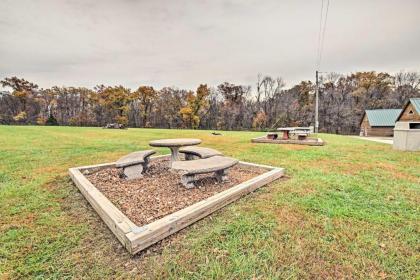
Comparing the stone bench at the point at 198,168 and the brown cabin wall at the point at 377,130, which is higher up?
the brown cabin wall at the point at 377,130

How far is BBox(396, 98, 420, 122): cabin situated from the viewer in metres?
18.2

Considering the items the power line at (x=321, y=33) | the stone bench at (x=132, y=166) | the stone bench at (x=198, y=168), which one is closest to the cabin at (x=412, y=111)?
the power line at (x=321, y=33)

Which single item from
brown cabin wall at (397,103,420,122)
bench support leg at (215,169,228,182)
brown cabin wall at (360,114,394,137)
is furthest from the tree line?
bench support leg at (215,169,228,182)

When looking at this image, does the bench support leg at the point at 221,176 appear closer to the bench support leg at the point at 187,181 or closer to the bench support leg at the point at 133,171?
the bench support leg at the point at 187,181

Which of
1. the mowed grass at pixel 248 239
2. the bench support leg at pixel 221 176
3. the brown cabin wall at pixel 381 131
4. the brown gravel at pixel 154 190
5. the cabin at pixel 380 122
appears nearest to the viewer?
the mowed grass at pixel 248 239

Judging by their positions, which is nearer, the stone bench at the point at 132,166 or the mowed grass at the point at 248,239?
the mowed grass at the point at 248,239

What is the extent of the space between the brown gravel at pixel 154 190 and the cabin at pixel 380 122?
93.4 ft

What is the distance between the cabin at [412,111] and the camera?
715 inches

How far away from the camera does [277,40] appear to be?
14891 mm

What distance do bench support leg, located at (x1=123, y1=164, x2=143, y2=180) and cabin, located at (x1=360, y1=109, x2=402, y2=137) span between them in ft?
99.7

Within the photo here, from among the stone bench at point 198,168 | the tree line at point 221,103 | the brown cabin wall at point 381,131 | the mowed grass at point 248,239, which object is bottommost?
the mowed grass at point 248,239

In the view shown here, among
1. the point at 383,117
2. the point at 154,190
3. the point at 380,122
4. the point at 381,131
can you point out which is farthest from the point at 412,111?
the point at 154,190

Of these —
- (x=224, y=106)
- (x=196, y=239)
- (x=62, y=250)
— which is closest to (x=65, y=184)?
(x=62, y=250)

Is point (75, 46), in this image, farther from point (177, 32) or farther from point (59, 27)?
point (177, 32)
